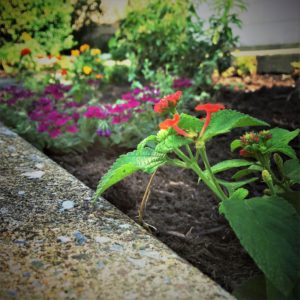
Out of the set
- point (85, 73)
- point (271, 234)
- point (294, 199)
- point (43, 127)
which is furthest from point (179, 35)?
point (271, 234)

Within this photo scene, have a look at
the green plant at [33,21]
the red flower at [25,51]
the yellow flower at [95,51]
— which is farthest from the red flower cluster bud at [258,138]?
the yellow flower at [95,51]

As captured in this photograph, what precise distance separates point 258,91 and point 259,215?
2.61 metres

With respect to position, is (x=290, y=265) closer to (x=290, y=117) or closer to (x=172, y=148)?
(x=172, y=148)

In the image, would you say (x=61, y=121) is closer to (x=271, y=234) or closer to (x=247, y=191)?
(x=247, y=191)

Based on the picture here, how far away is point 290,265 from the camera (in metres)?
0.69

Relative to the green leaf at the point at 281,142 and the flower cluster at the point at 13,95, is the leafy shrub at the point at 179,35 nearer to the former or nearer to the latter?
the flower cluster at the point at 13,95

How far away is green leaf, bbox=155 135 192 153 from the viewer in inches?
→ 35.3

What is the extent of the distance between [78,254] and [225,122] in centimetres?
49

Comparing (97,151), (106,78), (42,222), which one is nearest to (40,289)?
(42,222)

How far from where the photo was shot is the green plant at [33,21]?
1.70 meters

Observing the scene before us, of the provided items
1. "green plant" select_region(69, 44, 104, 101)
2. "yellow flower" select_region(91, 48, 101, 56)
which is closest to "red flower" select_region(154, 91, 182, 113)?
"green plant" select_region(69, 44, 104, 101)

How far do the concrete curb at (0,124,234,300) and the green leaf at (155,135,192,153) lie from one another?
0.27 metres

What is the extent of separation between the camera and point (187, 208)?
4.75 feet

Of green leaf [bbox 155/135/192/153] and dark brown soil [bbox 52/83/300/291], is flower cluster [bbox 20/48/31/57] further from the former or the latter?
green leaf [bbox 155/135/192/153]
